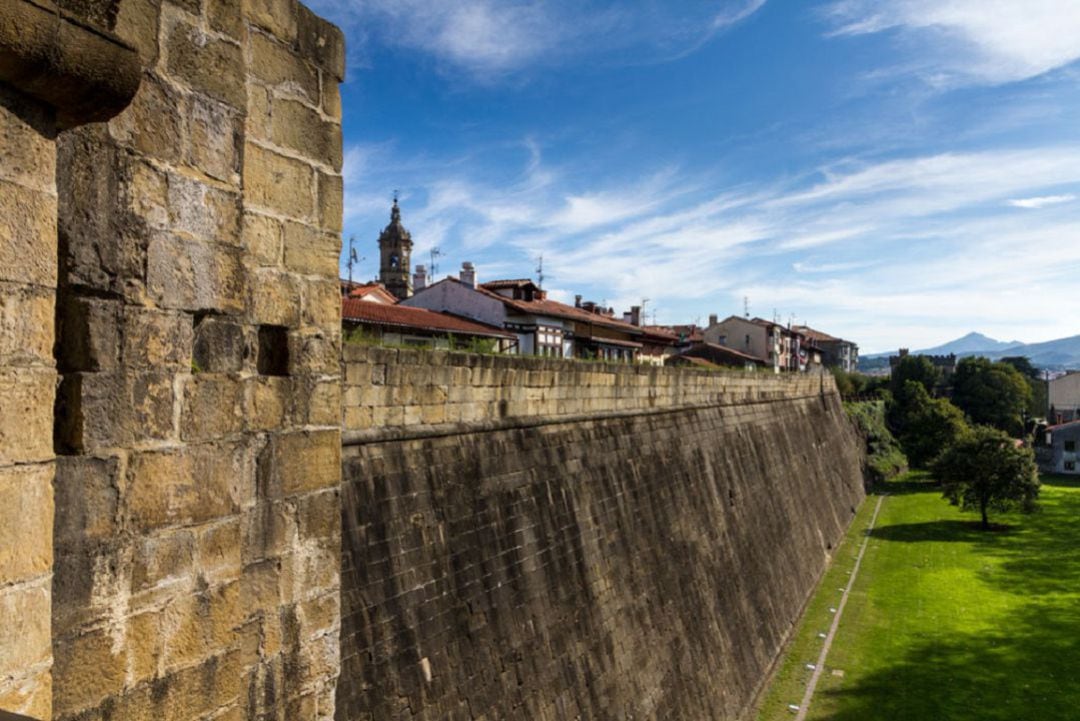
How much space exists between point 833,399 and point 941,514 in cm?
977

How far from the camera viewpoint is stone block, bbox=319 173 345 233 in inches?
171

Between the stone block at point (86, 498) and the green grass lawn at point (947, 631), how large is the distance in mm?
17945

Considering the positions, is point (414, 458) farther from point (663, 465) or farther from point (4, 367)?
point (663, 465)

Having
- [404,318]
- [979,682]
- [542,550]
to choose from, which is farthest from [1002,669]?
[404,318]

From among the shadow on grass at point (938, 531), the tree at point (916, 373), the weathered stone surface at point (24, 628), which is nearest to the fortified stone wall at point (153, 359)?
the weathered stone surface at point (24, 628)

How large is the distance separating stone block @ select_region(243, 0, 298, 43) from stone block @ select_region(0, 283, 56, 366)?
2.11 meters

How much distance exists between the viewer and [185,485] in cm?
308

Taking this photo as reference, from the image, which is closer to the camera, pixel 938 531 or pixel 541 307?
pixel 541 307

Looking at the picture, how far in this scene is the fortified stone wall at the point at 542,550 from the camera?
9180 millimetres

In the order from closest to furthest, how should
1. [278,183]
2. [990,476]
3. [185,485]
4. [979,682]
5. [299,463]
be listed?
[185,485] → [278,183] → [299,463] → [979,682] → [990,476]

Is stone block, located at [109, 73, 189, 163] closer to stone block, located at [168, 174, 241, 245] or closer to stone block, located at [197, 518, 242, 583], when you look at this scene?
stone block, located at [168, 174, 241, 245]

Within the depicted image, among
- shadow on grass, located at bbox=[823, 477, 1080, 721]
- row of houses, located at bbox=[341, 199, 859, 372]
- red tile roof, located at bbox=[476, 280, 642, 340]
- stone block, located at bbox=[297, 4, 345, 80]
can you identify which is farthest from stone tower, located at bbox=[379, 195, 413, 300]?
stone block, located at bbox=[297, 4, 345, 80]

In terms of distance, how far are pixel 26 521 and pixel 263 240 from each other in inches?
76.7

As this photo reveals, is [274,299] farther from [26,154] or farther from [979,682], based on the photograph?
[979,682]
